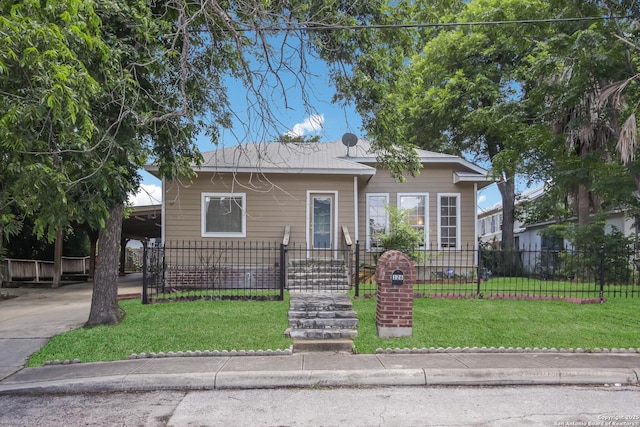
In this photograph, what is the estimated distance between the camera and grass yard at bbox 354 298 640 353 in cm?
648

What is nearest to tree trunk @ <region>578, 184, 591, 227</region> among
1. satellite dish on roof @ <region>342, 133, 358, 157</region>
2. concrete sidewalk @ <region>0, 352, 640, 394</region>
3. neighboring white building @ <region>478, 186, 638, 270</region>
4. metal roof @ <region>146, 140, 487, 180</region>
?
neighboring white building @ <region>478, 186, 638, 270</region>

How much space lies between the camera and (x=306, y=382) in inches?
202

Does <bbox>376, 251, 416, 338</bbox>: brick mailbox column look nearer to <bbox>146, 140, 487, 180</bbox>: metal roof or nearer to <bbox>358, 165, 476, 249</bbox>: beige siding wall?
<bbox>146, 140, 487, 180</bbox>: metal roof

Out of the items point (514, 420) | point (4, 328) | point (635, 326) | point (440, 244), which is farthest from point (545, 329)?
point (4, 328)

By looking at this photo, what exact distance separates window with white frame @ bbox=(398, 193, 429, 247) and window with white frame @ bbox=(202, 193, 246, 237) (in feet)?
16.2

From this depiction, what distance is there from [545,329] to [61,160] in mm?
7556

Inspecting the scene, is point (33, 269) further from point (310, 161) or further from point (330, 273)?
point (330, 273)

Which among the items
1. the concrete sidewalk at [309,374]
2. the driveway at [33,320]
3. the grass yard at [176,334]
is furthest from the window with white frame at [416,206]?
the driveway at [33,320]

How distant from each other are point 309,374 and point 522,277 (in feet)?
23.6

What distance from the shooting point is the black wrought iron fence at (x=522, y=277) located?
9.91m

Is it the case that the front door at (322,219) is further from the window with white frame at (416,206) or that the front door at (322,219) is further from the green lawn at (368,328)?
the green lawn at (368,328)

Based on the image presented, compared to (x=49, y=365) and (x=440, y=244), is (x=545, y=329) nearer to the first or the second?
(x=440, y=244)

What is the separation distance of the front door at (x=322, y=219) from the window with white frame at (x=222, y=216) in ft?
6.52

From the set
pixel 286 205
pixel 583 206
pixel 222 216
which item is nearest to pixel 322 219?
pixel 286 205
